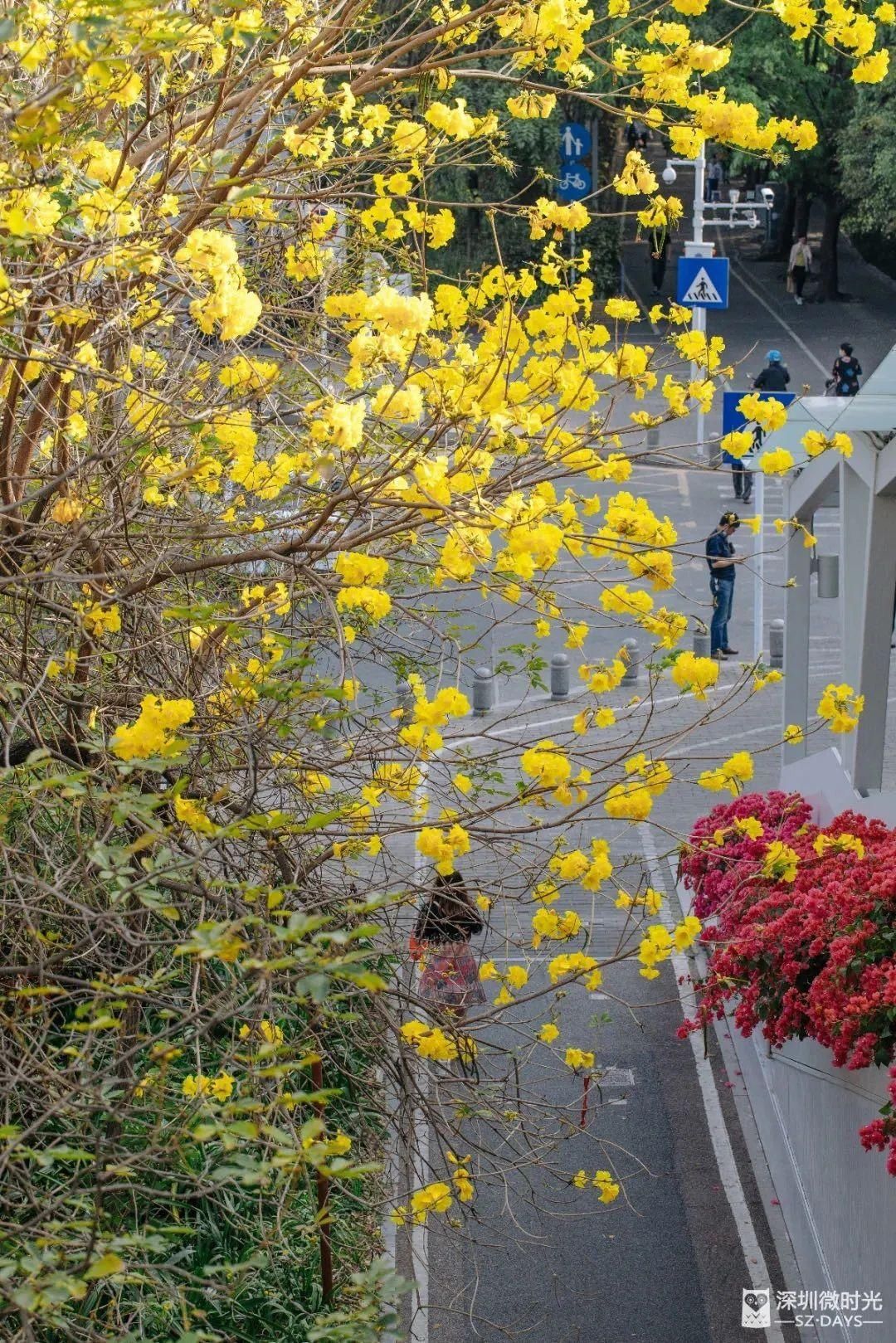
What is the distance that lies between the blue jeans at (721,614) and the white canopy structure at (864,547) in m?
7.15

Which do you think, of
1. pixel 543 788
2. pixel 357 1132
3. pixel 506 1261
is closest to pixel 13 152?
pixel 543 788

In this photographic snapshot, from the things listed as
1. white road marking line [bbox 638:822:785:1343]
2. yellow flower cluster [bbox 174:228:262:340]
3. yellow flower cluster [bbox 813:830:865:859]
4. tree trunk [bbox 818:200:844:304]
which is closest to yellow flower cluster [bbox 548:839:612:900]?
white road marking line [bbox 638:822:785:1343]

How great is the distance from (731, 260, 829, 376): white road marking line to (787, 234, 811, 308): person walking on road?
2.76ft

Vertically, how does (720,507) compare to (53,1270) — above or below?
above

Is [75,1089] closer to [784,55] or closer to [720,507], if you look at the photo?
[720,507]

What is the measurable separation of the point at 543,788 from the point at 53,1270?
2.34 meters

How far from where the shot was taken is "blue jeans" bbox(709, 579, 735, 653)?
1680 centimetres

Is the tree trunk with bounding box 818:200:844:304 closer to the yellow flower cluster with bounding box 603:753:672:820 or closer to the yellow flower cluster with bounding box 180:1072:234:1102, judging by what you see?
the yellow flower cluster with bounding box 603:753:672:820

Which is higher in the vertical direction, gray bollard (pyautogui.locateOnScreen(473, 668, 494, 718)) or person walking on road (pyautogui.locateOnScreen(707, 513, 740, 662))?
person walking on road (pyautogui.locateOnScreen(707, 513, 740, 662))

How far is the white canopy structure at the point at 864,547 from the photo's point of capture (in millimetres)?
7949

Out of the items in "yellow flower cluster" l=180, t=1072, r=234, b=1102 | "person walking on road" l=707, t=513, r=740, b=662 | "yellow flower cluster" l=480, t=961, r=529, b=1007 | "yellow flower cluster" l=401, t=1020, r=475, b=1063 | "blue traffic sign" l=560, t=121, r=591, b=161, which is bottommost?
"yellow flower cluster" l=180, t=1072, r=234, b=1102

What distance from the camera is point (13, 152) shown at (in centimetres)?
491

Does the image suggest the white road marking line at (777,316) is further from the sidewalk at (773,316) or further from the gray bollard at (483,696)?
the gray bollard at (483,696)

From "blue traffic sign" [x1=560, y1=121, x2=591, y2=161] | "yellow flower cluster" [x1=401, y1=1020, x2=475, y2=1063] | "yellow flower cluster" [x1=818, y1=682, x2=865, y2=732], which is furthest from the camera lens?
"blue traffic sign" [x1=560, y1=121, x2=591, y2=161]
